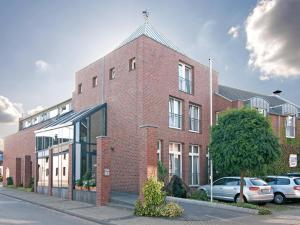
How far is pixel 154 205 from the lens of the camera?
16250mm

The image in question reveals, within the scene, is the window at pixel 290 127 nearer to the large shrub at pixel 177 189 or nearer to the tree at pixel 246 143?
the large shrub at pixel 177 189

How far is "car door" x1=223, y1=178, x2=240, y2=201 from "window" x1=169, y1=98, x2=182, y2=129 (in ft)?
19.5

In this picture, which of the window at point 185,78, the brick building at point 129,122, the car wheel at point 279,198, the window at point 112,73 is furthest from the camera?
the window at point 185,78

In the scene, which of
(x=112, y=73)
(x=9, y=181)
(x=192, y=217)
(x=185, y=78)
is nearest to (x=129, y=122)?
(x=112, y=73)

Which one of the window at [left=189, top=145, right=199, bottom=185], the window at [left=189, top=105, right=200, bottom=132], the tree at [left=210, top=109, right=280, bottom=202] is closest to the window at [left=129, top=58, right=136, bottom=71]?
the window at [left=189, top=105, right=200, bottom=132]

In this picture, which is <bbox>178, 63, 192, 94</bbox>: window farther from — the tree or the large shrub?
the tree

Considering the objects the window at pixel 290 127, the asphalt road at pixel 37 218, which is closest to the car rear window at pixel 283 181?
the asphalt road at pixel 37 218

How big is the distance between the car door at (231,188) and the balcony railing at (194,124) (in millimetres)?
6798

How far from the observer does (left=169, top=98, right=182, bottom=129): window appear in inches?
1017

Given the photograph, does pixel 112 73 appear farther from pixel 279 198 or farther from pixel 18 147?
pixel 18 147

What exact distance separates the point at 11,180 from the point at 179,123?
2416 centimetres

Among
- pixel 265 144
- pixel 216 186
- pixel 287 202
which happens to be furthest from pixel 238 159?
pixel 287 202

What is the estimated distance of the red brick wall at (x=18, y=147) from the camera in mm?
40594

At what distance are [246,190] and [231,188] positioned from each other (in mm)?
1132
